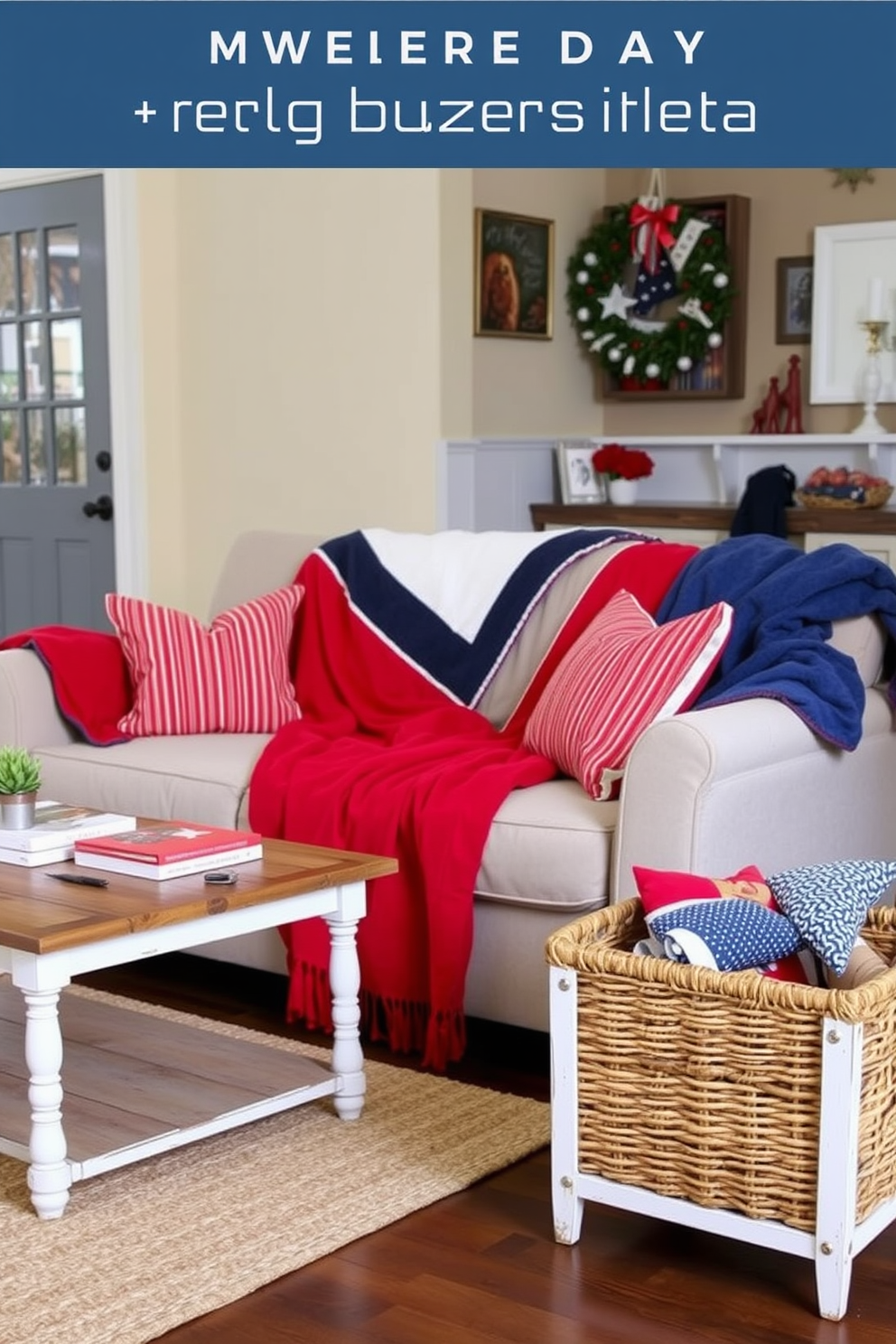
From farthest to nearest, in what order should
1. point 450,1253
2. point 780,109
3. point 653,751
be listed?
1. point 780,109
2. point 653,751
3. point 450,1253

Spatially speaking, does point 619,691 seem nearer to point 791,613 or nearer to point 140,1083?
point 791,613

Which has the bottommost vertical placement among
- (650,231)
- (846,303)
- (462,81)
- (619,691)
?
(619,691)

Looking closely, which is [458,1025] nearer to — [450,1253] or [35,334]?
[450,1253]

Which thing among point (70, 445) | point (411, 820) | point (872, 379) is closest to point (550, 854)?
point (411, 820)

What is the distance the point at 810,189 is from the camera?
560 centimetres

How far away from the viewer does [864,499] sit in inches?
200

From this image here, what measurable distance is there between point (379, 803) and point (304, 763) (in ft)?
0.91

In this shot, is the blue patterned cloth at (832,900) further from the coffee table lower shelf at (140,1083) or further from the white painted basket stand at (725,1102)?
the coffee table lower shelf at (140,1083)

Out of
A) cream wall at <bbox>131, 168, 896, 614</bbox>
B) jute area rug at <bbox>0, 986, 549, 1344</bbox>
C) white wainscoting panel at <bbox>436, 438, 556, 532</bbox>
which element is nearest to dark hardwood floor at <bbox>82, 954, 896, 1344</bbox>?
jute area rug at <bbox>0, 986, 549, 1344</bbox>

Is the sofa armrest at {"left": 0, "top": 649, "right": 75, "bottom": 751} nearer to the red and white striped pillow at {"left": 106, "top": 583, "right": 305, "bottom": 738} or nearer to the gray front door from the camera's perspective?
the red and white striped pillow at {"left": 106, "top": 583, "right": 305, "bottom": 738}

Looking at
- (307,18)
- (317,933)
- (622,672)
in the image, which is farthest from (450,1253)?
(307,18)

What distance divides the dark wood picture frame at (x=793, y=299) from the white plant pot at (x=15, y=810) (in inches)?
139

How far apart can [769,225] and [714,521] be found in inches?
39.9

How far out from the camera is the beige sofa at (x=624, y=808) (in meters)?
2.87
